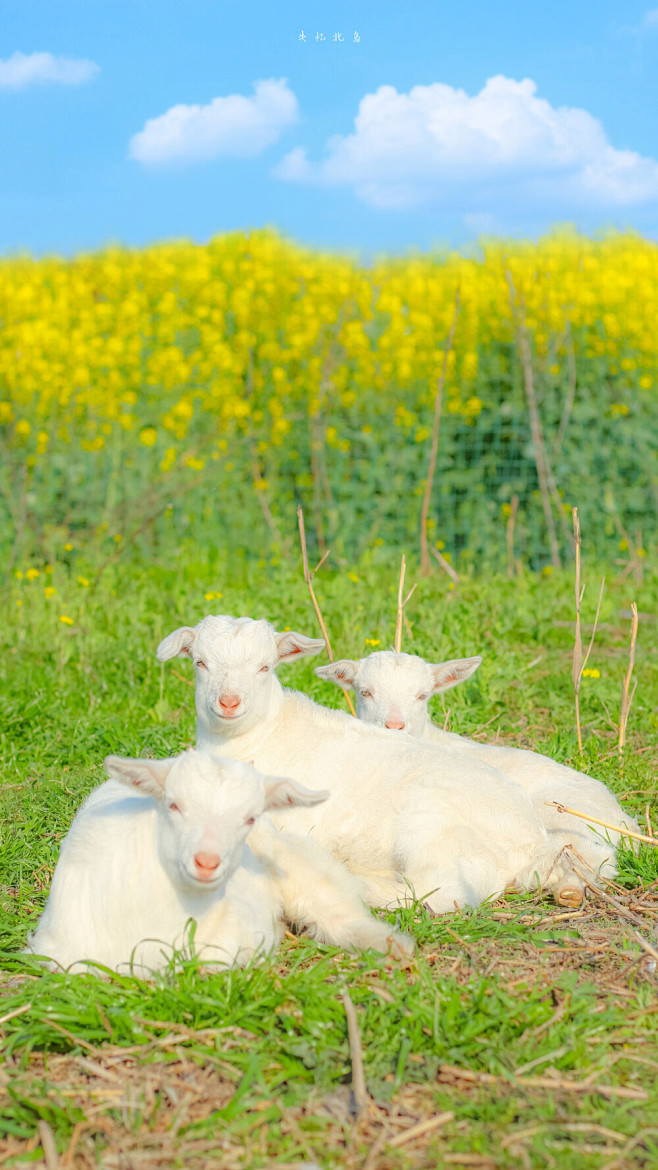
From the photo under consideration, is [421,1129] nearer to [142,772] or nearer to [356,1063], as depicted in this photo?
[356,1063]

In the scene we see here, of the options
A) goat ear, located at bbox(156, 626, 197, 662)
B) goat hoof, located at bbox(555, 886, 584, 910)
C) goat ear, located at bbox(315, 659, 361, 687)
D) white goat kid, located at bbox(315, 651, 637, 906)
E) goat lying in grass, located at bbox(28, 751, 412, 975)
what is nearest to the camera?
goat lying in grass, located at bbox(28, 751, 412, 975)

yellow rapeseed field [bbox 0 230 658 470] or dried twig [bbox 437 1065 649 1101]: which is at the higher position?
yellow rapeseed field [bbox 0 230 658 470]

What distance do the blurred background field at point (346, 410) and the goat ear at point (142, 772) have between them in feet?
22.0

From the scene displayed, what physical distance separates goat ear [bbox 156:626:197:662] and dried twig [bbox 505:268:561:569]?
19.0 feet

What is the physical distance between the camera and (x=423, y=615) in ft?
23.7

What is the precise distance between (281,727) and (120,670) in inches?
92.3

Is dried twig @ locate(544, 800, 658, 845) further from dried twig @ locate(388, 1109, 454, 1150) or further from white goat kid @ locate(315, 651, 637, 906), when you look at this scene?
dried twig @ locate(388, 1109, 454, 1150)

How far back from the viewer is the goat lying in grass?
286cm

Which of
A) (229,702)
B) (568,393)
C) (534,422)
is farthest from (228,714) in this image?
(568,393)

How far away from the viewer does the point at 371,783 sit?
3.91 meters

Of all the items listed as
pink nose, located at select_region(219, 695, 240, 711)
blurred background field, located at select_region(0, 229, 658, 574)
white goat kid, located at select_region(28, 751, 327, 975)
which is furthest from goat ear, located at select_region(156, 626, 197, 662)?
blurred background field, located at select_region(0, 229, 658, 574)

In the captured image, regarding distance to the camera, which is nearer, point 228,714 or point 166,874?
point 166,874

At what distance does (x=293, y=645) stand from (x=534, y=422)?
5644mm

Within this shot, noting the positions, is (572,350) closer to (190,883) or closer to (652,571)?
(652,571)
